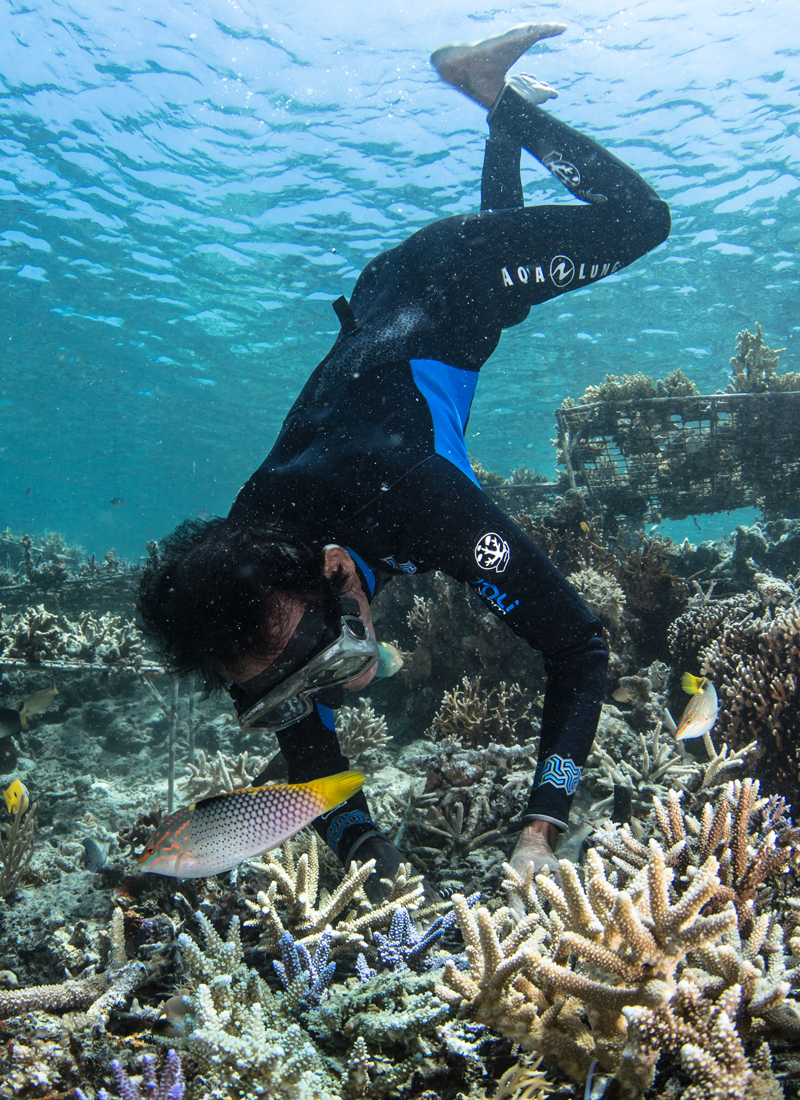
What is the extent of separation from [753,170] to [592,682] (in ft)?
66.7

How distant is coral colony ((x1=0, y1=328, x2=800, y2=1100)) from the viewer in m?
1.41

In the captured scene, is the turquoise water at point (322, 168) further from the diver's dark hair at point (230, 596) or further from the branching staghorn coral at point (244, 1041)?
the branching staghorn coral at point (244, 1041)

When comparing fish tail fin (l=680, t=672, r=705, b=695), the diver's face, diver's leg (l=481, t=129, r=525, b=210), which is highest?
diver's leg (l=481, t=129, r=525, b=210)

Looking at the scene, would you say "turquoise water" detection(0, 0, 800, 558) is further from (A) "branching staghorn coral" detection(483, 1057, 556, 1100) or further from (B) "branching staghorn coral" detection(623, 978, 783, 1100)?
(A) "branching staghorn coral" detection(483, 1057, 556, 1100)

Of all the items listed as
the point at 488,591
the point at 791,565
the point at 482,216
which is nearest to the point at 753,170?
the point at 791,565

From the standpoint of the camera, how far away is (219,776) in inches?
196

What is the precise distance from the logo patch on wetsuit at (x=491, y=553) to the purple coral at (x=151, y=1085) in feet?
6.17

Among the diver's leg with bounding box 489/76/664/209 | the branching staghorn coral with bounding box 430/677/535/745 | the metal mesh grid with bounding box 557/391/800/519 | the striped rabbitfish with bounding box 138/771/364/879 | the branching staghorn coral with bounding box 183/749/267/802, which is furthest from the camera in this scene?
the metal mesh grid with bounding box 557/391/800/519

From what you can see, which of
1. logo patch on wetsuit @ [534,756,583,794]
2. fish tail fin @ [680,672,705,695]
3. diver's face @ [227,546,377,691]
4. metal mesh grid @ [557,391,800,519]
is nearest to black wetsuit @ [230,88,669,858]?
logo patch on wetsuit @ [534,756,583,794]

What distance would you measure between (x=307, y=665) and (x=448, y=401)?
1.89 m

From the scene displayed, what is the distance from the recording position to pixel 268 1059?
4.75ft

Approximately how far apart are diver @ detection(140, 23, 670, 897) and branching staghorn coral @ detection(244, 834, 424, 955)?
17 centimetres

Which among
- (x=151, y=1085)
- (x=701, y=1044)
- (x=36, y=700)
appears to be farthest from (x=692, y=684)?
(x=36, y=700)

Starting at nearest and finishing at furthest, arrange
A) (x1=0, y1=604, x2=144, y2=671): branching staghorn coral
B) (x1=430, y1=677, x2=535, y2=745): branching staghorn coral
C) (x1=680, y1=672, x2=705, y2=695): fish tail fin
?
1. (x1=680, y1=672, x2=705, y2=695): fish tail fin
2. (x1=430, y1=677, x2=535, y2=745): branching staghorn coral
3. (x1=0, y1=604, x2=144, y2=671): branching staghorn coral
